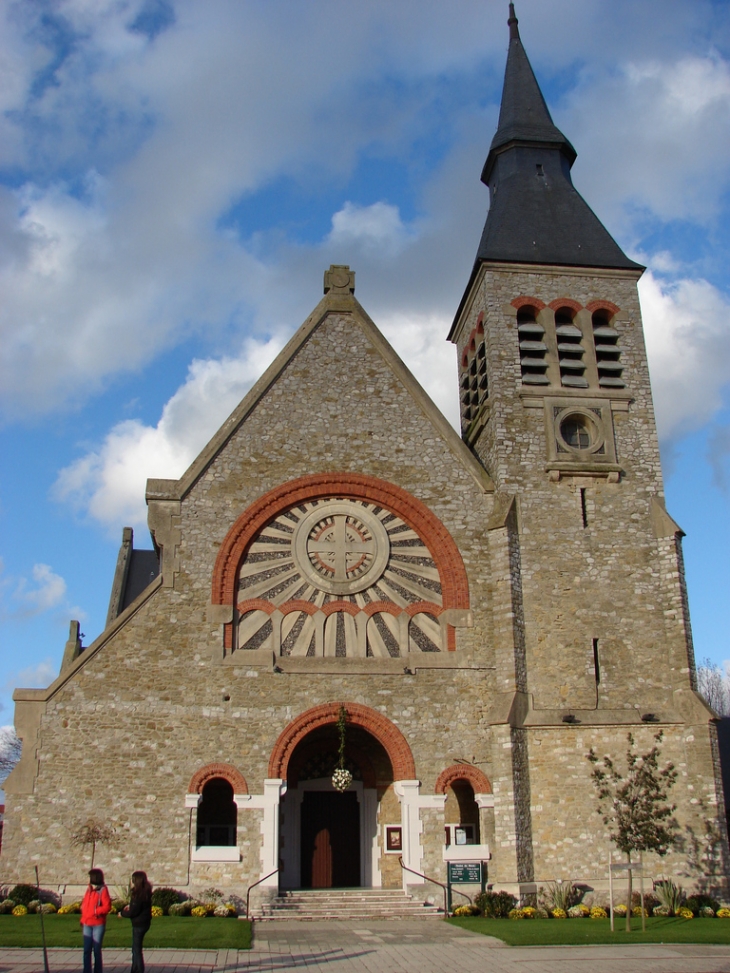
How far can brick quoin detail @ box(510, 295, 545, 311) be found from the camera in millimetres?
23941

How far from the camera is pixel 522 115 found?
93.4ft

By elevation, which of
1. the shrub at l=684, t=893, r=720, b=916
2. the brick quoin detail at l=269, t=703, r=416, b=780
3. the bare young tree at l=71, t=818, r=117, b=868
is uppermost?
the brick quoin detail at l=269, t=703, r=416, b=780

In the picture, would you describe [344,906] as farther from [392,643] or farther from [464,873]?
[392,643]

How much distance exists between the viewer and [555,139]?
27766mm

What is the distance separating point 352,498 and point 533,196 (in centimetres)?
1156

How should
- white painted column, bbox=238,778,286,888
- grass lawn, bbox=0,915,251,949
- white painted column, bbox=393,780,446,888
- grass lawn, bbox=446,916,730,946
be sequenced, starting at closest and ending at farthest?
grass lawn, bbox=0,915,251,949 < grass lawn, bbox=446,916,730,946 < white painted column, bbox=238,778,286,888 < white painted column, bbox=393,780,446,888

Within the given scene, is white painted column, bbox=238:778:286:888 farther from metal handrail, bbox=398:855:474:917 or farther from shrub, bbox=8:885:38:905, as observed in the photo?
shrub, bbox=8:885:38:905

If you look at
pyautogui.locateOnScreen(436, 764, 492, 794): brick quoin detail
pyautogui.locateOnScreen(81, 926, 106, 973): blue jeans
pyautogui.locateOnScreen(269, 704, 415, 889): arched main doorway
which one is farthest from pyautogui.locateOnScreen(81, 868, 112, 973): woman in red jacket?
pyautogui.locateOnScreen(436, 764, 492, 794): brick quoin detail

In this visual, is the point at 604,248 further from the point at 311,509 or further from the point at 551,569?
the point at 311,509

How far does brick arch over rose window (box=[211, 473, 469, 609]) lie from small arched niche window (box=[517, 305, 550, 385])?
4.72 m

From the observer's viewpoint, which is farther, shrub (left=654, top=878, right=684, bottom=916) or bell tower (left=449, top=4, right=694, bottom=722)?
bell tower (left=449, top=4, right=694, bottom=722)

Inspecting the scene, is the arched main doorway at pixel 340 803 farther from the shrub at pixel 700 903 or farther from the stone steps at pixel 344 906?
the shrub at pixel 700 903

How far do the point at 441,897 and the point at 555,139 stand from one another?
2180cm

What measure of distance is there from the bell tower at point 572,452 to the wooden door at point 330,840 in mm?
5006
